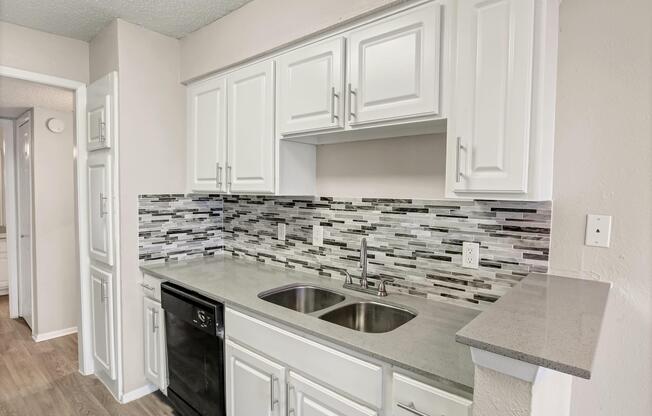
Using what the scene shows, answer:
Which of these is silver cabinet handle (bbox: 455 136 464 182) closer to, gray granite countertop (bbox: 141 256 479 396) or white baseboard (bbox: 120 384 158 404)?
gray granite countertop (bbox: 141 256 479 396)

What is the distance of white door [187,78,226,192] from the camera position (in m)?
2.36

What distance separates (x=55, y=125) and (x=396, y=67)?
3.44 meters

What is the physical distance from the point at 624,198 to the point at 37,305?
4387 mm

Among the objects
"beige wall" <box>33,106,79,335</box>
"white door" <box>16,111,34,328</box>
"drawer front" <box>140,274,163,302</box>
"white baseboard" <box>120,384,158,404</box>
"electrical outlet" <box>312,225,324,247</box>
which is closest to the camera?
"electrical outlet" <box>312,225,324,247</box>

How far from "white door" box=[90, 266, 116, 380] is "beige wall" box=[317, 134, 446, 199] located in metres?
1.58

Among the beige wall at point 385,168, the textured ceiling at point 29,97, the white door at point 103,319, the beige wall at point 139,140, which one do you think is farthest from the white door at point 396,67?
the textured ceiling at point 29,97

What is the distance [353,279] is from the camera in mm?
2082

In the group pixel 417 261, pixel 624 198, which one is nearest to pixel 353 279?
pixel 417 261

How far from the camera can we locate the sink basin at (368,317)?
1.74m

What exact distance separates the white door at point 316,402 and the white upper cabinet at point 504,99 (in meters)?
0.86

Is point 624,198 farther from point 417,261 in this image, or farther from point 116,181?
point 116,181

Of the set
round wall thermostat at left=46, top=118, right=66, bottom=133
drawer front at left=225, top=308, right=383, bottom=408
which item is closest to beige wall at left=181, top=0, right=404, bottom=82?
drawer front at left=225, top=308, right=383, bottom=408

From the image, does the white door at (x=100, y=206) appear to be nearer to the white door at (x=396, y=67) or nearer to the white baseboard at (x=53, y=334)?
the white baseboard at (x=53, y=334)

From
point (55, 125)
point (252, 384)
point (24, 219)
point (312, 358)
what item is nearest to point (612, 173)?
point (312, 358)
